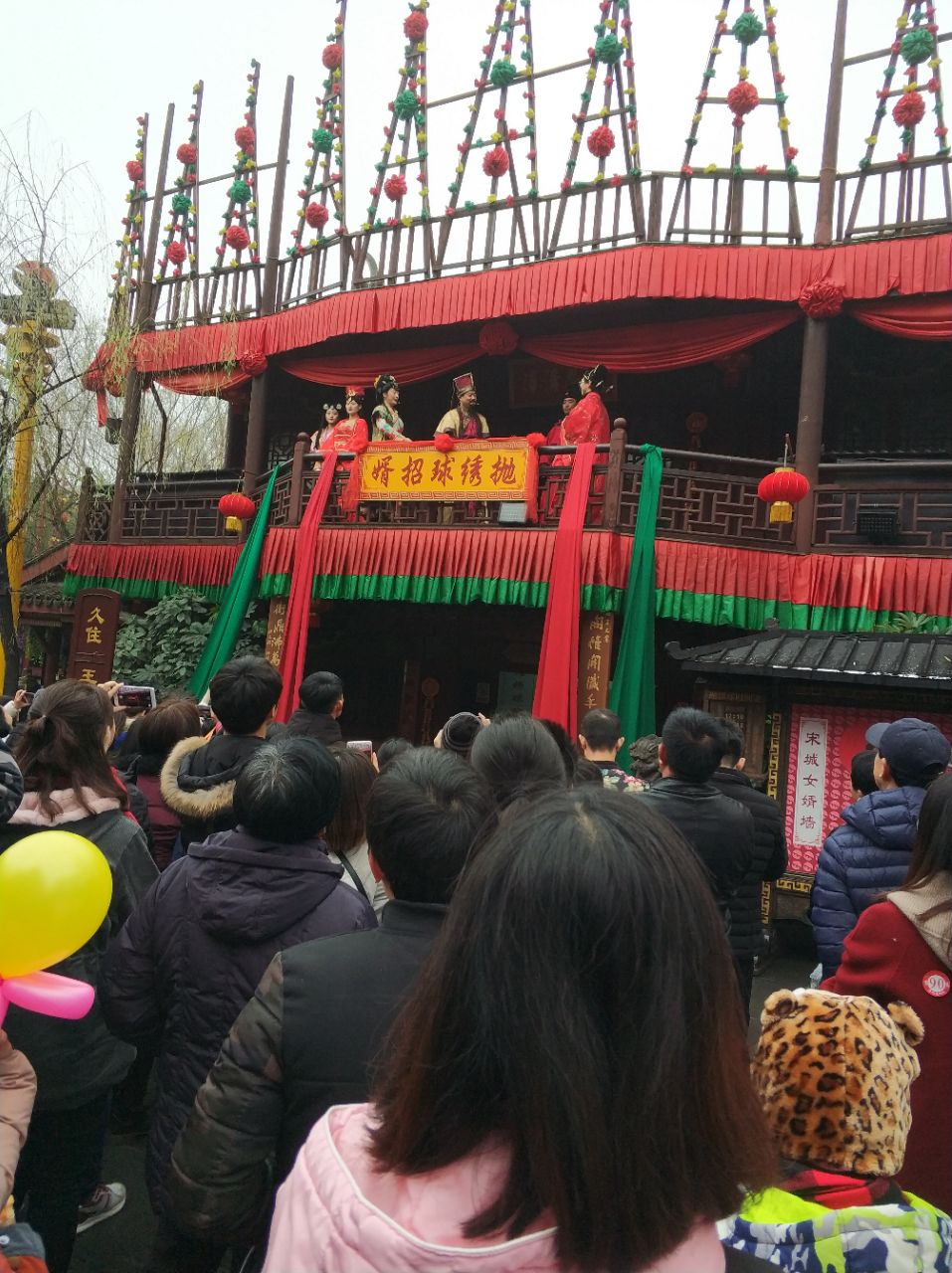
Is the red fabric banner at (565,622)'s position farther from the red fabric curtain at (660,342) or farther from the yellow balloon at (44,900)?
the yellow balloon at (44,900)

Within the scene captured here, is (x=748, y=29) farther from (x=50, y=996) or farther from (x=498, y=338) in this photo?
(x=50, y=996)

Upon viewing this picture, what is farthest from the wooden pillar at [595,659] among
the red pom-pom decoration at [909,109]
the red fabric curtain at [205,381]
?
the red fabric curtain at [205,381]

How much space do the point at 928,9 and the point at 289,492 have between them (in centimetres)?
758

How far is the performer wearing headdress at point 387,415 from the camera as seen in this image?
9.81 meters

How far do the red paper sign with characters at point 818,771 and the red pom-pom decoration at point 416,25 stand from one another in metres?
9.37

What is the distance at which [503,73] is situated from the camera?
1008 cm

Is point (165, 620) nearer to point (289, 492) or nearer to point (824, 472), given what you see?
point (289, 492)

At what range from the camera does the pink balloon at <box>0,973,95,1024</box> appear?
4.52ft

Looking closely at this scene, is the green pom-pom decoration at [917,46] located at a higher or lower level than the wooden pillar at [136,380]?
higher

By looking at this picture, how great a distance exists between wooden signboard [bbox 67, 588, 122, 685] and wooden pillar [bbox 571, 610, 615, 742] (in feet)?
15.1

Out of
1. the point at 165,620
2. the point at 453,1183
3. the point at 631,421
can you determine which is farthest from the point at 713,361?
the point at 453,1183

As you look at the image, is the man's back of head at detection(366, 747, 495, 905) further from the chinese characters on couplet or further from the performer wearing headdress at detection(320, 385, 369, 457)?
the performer wearing headdress at detection(320, 385, 369, 457)

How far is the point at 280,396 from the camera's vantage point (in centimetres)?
1266

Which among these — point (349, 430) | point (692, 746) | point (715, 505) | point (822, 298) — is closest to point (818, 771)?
point (715, 505)
